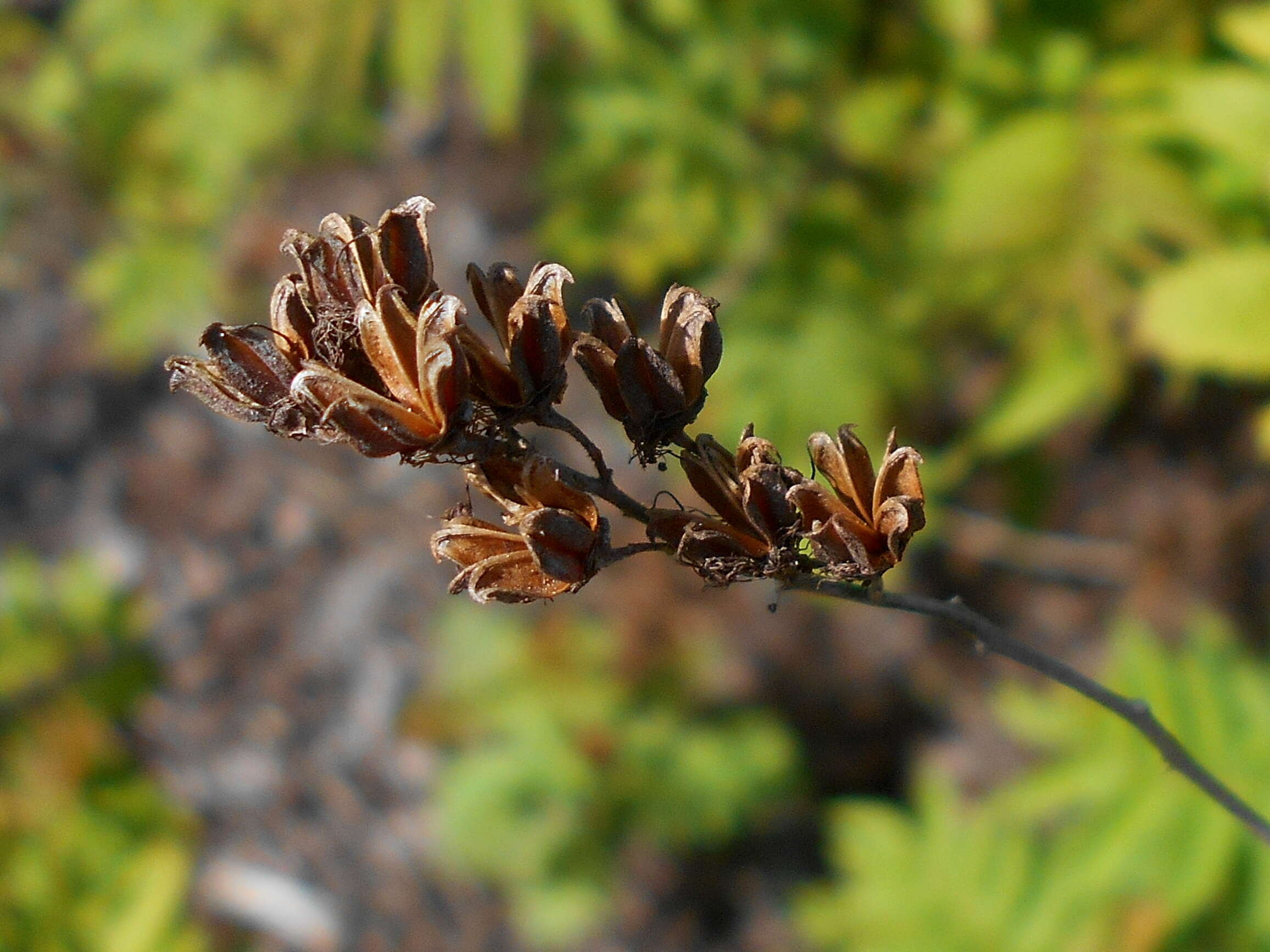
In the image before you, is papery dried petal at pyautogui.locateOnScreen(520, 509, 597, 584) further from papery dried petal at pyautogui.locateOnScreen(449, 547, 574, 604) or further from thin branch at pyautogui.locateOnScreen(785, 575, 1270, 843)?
thin branch at pyautogui.locateOnScreen(785, 575, 1270, 843)

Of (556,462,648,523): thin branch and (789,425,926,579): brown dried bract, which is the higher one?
(789,425,926,579): brown dried bract

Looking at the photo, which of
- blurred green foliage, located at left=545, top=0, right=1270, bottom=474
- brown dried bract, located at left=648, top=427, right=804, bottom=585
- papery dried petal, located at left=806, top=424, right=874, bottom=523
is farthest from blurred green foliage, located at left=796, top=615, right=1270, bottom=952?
brown dried bract, located at left=648, top=427, right=804, bottom=585

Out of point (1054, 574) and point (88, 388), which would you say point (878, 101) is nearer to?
point (1054, 574)

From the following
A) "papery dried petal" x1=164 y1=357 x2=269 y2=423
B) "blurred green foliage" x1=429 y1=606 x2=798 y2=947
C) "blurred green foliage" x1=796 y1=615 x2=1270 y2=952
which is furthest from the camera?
"blurred green foliage" x1=429 y1=606 x2=798 y2=947

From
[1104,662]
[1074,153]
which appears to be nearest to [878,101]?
[1074,153]

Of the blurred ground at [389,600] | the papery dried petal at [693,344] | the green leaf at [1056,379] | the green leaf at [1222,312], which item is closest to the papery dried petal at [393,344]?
the papery dried petal at [693,344]

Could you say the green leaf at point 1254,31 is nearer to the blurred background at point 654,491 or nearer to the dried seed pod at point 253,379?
the blurred background at point 654,491
